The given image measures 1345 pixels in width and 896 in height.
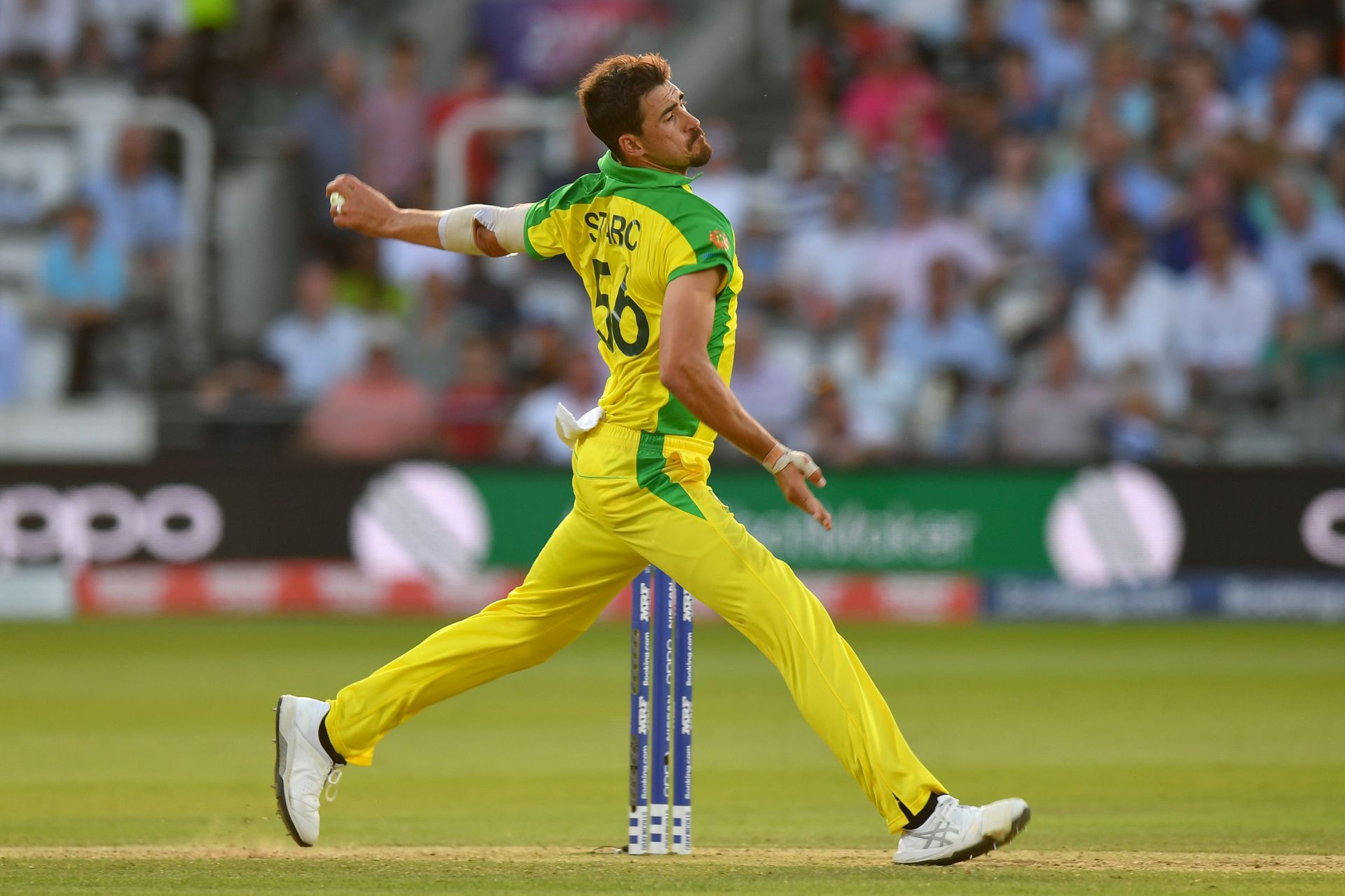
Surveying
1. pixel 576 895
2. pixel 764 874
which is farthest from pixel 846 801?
pixel 576 895

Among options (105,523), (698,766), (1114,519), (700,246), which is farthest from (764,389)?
(700,246)

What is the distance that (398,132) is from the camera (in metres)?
15.6

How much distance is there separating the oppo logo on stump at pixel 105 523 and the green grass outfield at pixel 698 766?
516mm

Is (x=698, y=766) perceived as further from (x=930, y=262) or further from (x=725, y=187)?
(x=725, y=187)

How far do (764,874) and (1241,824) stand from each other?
1.98 meters

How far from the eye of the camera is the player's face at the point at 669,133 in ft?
16.9

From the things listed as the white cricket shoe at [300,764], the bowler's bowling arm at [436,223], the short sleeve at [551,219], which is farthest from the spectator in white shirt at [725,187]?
the white cricket shoe at [300,764]

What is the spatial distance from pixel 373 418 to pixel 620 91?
898cm

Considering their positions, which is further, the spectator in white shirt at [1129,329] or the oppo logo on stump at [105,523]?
the spectator in white shirt at [1129,329]

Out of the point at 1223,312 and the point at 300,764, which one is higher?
the point at 1223,312

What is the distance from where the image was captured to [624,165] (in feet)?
17.2

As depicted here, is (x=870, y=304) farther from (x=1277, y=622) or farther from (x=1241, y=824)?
(x=1241, y=824)

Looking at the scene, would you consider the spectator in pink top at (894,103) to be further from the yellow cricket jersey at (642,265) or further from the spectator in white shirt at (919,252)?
the yellow cricket jersey at (642,265)

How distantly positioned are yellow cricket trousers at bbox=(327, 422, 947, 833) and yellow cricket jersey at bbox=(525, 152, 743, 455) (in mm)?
95
